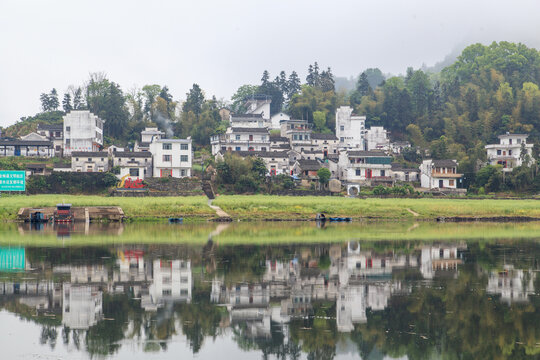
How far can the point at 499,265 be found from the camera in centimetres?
2517

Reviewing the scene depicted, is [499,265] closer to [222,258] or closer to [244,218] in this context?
[222,258]

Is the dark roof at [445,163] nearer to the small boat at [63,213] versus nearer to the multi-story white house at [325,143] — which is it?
the multi-story white house at [325,143]

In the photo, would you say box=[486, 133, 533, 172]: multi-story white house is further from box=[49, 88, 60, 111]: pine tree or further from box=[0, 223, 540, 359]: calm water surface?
box=[49, 88, 60, 111]: pine tree

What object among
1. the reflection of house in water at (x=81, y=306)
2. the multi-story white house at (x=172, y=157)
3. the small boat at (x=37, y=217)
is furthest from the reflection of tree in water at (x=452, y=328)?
the multi-story white house at (x=172, y=157)

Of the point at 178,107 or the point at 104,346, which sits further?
the point at 178,107

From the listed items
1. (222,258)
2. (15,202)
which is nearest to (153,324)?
(222,258)

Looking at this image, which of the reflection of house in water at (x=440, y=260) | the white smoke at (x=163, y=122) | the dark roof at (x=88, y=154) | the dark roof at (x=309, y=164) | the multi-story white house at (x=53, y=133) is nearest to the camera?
the reflection of house in water at (x=440, y=260)

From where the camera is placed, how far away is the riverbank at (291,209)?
1831 inches

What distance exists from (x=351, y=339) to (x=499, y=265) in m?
13.0

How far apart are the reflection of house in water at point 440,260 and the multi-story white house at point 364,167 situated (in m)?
41.4

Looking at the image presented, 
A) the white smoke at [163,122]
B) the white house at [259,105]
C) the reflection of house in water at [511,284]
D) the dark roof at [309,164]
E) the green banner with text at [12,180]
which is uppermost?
the white house at [259,105]

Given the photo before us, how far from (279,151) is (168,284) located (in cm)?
5889

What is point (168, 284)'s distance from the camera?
67.5 feet

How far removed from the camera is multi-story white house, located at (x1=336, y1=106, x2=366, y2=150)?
87625mm
